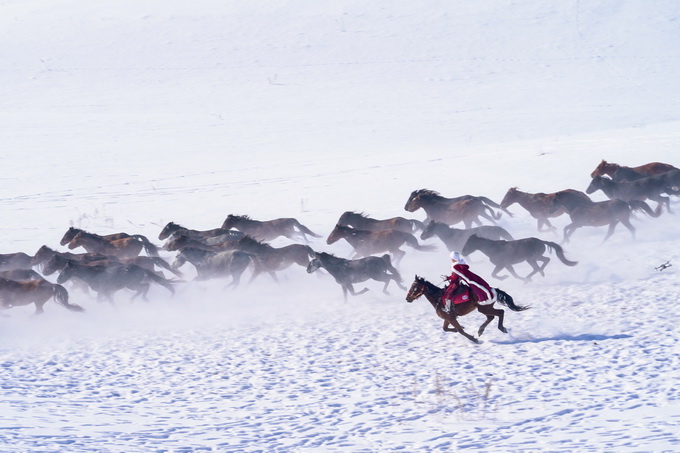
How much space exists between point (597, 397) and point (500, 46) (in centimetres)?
4437

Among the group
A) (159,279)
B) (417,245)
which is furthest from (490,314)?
(159,279)

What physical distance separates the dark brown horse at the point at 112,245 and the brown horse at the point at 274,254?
2.45m

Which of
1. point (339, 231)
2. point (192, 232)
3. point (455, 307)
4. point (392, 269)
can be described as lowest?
point (455, 307)

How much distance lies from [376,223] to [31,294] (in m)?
7.91

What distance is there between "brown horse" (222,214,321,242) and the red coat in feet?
27.0

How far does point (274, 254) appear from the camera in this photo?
16812mm

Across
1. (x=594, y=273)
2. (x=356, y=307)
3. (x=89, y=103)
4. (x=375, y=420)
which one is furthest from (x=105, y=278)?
(x=89, y=103)

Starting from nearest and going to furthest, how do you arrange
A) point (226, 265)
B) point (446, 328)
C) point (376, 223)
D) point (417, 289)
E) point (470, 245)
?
1. point (417, 289)
2. point (446, 328)
3. point (470, 245)
4. point (226, 265)
5. point (376, 223)

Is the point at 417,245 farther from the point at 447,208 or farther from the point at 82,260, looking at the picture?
the point at 82,260

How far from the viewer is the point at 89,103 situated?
43250 millimetres

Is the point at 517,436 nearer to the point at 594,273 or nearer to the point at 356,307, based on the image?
the point at 356,307

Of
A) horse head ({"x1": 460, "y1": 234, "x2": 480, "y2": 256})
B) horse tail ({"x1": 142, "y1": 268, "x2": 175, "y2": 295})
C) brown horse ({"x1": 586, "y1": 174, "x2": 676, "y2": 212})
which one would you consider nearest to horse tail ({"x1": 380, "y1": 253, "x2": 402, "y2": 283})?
horse head ({"x1": 460, "y1": 234, "x2": 480, "y2": 256})

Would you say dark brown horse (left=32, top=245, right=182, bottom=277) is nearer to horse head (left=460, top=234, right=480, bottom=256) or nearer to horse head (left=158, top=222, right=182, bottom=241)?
horse head (left=158, top=222, right=182, bottom=241)

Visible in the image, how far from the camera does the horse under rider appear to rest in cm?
1166
